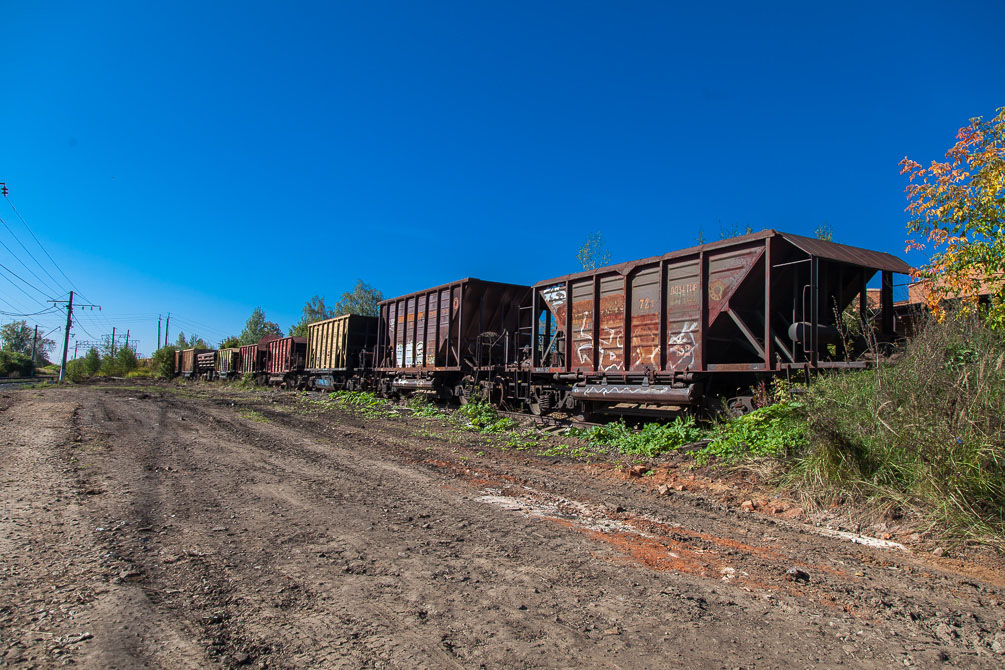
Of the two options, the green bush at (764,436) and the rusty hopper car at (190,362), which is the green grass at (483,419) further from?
the rusty hopper car at (190,362)

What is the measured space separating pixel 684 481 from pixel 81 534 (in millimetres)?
5930

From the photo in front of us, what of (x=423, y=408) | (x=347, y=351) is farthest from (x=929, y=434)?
(x=347, y=351)

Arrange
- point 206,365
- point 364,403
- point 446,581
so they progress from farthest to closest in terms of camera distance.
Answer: point 206,365, point 364,403, point 446,581

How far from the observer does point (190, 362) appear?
53250 millimetres

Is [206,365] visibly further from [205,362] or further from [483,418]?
[483,418]

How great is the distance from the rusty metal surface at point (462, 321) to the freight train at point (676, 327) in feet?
0.15

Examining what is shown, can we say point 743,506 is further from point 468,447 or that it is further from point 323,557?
point 468,447

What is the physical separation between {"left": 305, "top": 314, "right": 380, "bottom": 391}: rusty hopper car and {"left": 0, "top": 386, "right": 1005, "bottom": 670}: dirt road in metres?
16.2

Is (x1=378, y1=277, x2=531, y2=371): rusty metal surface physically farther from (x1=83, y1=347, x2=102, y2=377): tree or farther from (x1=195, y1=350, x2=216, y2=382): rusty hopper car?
(x1=83, y1=347, x2=102, y2=377): tree

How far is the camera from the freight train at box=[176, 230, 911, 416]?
888cm

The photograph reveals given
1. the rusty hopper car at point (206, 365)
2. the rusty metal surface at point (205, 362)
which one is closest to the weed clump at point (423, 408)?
the rusty hopper car at point (206, 365)

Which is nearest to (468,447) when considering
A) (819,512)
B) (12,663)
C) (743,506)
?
(743,506)

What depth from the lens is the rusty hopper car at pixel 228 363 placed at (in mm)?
40750

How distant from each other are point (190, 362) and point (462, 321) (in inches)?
1833
